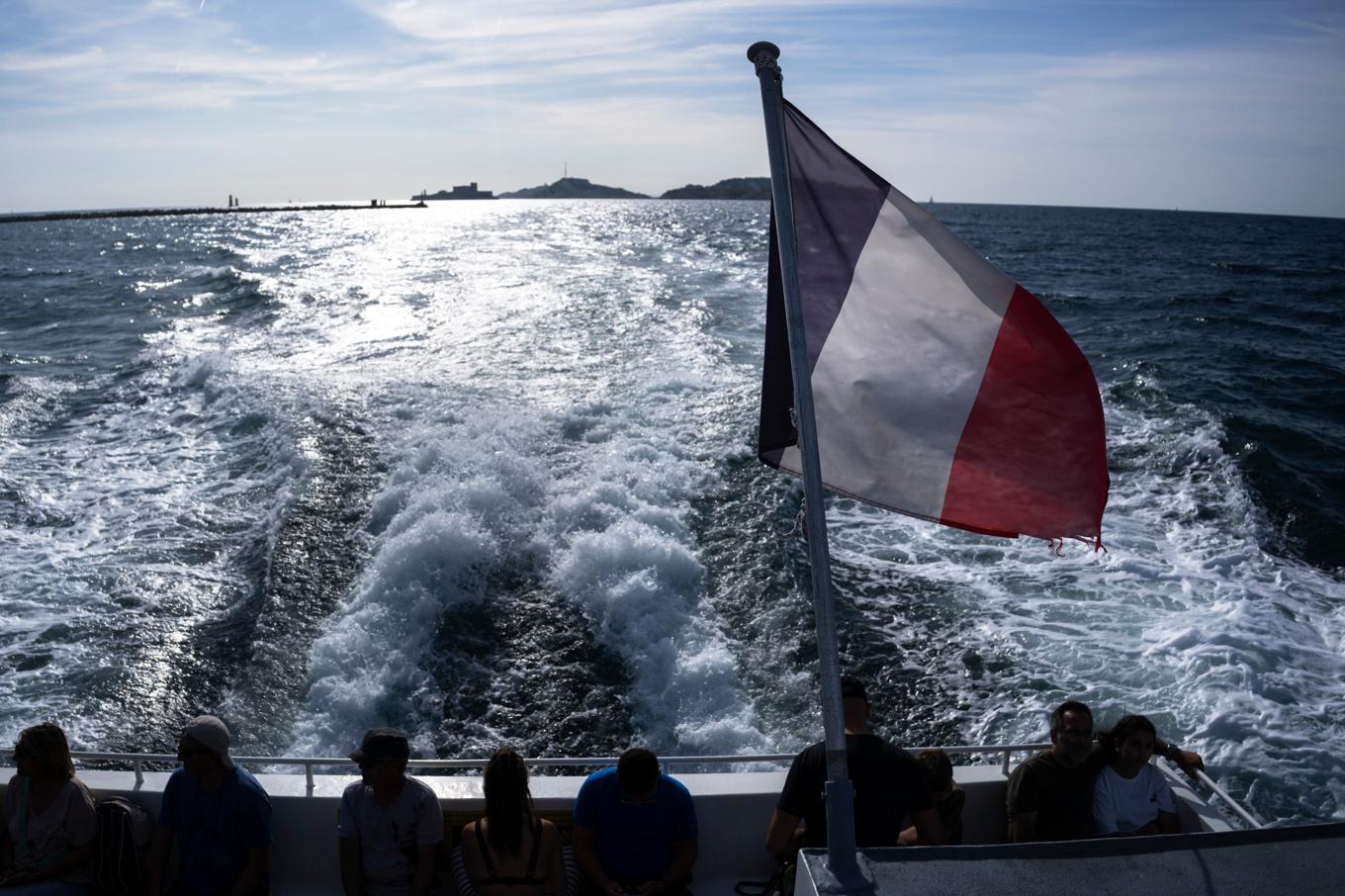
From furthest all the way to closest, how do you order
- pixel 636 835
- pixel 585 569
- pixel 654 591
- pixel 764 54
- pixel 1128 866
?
pixel 585 569
pixel 654 591
pixel 636 835
pixel 764 54
pixel 1128 866

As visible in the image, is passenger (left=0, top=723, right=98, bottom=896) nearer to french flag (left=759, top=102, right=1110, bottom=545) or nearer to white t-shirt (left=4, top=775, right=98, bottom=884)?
white t-shirt (left=4, top=775, right=98, bottom=884)

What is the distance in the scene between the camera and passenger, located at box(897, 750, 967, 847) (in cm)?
418

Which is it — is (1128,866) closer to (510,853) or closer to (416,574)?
(510,853)

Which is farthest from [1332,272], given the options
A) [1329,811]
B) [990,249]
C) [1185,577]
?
[1329,811]

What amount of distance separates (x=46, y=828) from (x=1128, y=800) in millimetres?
4458

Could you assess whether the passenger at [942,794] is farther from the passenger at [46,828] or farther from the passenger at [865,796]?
the passenger at [46,828]

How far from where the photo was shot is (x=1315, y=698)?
28.4 feet

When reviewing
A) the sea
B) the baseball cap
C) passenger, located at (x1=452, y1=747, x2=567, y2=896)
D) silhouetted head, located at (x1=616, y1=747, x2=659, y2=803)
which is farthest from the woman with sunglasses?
the sea

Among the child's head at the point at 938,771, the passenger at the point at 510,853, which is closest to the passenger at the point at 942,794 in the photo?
the child's head at the point at 938,771

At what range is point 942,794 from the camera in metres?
4.23

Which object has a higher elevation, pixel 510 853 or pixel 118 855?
pixel 510 853

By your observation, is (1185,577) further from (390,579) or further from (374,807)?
(374,807)

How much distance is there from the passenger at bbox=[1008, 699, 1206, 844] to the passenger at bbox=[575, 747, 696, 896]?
1.39 metres

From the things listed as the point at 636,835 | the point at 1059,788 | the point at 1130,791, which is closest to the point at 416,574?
the point at 636,835
